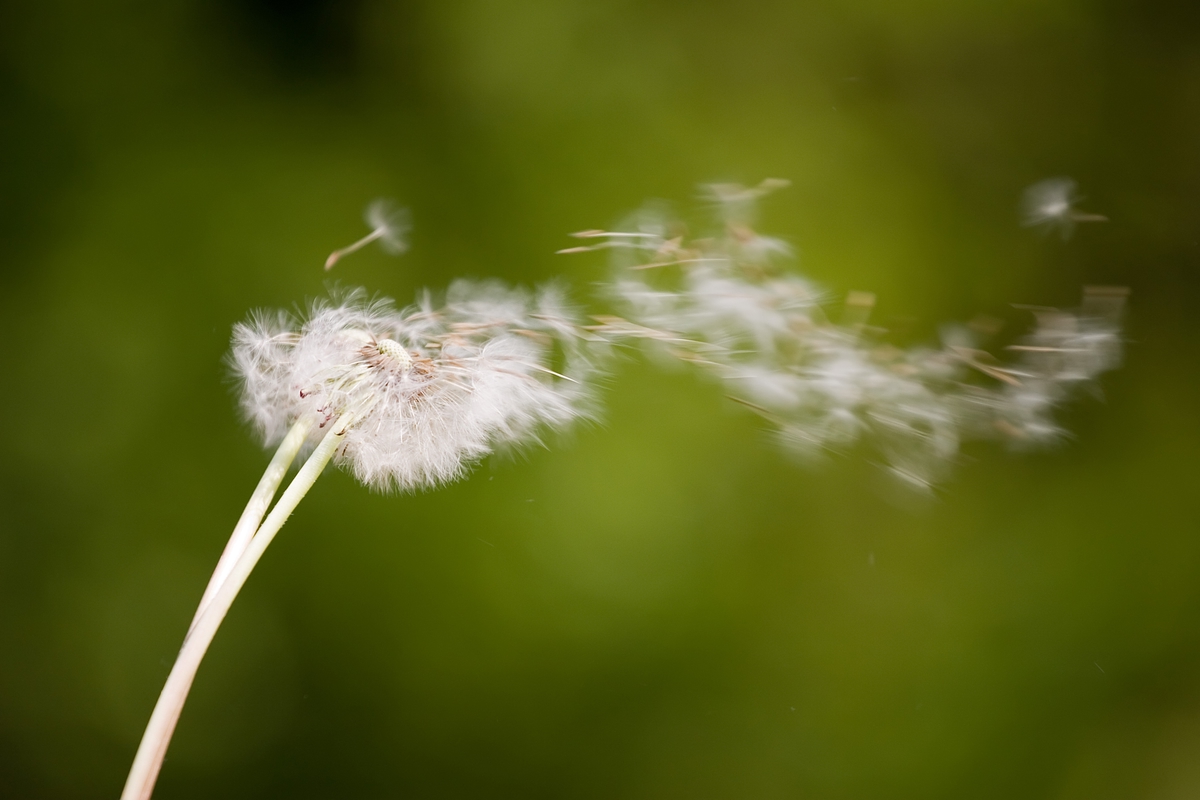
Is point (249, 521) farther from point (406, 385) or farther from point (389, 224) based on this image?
point (389, 224)

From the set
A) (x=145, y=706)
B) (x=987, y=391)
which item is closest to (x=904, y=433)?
Answer: (x=987, y=391)

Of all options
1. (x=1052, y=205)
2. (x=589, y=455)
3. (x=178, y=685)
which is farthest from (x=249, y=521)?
(x=1052, y=205)

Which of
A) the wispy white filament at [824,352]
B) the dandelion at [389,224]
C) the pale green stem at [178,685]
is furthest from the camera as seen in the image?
the dandelion at [389,224]

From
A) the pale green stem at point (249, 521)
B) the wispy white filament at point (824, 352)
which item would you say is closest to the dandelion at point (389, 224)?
the wispy white filament at point (824, 352)

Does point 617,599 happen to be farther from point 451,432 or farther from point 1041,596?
point 1041,596

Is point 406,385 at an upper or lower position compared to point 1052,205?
lower

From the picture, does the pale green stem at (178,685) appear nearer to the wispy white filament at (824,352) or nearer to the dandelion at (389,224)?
the wispy white filament at (824,352)
